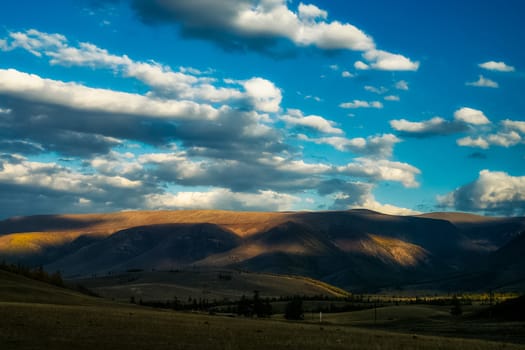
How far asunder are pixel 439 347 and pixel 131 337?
22367 millimetres

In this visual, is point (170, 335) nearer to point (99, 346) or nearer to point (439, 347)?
point (99, 346)

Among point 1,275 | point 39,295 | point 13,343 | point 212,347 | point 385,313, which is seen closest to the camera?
point 13,343

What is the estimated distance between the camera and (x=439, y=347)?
47.3 metres

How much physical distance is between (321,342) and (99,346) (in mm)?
16850

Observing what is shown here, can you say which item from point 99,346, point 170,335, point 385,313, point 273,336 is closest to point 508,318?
point 385,313

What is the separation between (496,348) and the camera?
161 feet

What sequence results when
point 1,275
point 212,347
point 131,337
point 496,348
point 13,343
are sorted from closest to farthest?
point 13,343, point 212,347, point 131,337, point 496,348, point 1,275

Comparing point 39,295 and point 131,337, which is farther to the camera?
point 39,295

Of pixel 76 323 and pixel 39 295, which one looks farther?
pixel 39 295

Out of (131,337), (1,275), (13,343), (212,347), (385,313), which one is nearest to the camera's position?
(13,343)

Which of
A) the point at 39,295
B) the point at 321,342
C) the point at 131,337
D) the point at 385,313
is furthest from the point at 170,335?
the point at 385,313

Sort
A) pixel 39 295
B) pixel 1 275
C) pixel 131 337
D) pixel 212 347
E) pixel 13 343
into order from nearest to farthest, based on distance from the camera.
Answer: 1. pixel 13 343
2. pixel 212 347
3. pixel 131 337
4. pixel 39 295
5. pixel 1 275

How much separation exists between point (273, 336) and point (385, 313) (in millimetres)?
135000

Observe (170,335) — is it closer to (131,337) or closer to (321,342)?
(131,337)
